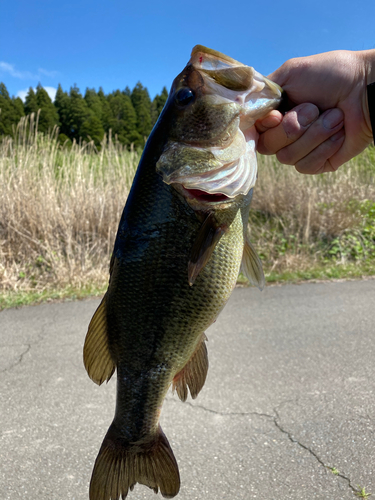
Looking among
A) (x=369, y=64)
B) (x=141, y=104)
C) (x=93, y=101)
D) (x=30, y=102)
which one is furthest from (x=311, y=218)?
(x=141, y=104)

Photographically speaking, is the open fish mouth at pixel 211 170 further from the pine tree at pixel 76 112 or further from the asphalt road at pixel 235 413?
the pine tree at pixel 76 112

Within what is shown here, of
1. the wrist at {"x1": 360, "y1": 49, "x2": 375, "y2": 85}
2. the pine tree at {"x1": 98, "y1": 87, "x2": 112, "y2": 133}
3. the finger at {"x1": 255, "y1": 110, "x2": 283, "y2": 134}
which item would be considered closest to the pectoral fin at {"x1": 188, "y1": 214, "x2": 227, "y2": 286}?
the finger at {"x1": 255, "y1": 110, "x2": 283, "y2": 134}

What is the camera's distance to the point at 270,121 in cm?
161

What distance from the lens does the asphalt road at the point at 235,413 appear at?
7.96 ft

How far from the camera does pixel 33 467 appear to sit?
2543mm

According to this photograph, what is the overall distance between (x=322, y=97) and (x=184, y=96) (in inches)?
29.9

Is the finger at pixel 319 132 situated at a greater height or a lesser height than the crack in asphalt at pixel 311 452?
greater

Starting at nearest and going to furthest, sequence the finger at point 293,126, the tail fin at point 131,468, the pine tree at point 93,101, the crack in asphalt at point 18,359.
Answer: the tail fin at point 131,468, the finger at point 293,126, the crack in asphalt at point 18,359, the pine tree at point 93,101

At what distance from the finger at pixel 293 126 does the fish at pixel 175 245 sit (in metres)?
0.23

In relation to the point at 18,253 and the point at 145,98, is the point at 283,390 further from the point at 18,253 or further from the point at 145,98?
the point at 145,98

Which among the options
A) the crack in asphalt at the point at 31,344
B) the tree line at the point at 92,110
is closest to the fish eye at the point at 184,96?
the crack in asphalt at the point at 31,344

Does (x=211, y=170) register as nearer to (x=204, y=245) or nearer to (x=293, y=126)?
(x=204, y=245)

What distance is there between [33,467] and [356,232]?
6949mm

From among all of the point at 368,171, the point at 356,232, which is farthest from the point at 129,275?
the point at 368,171
